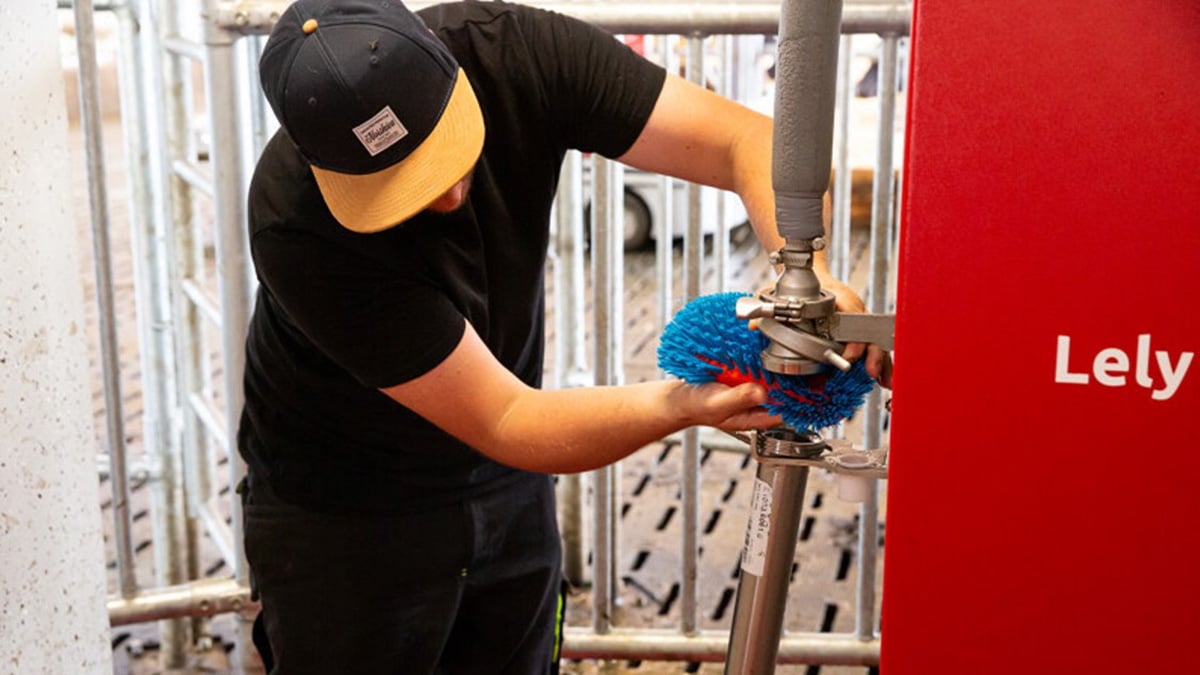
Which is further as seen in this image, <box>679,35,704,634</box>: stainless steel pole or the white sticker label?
<box>679,35,704,634</box>: stainless steel pole

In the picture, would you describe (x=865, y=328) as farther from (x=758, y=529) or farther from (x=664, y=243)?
(x=664, y=243)

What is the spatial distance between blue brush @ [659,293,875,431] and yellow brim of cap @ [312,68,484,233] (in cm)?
36

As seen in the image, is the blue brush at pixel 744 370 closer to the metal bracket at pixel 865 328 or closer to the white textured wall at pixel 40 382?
the metal bracket at pixel 865 328

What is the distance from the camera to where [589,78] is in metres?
1.74

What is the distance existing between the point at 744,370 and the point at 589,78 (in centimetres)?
70

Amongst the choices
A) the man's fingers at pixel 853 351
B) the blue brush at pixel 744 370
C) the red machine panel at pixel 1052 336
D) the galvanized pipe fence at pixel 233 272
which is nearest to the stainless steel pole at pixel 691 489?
the galvanized pipe fence at pixel 233 272

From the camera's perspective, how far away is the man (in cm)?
145

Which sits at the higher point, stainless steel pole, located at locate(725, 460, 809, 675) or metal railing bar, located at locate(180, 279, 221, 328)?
metal railing bar, located at locate(180, 279, 221, 328)

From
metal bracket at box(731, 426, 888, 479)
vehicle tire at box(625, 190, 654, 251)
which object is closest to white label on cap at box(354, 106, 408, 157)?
metal bracket at box(731, 426, 888, 479)

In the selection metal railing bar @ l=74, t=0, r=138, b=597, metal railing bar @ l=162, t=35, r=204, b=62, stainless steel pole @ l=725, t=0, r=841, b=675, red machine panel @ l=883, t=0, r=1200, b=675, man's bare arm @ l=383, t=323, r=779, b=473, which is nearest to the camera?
red machine panel @ l=883, t=0, r=1200, b=675

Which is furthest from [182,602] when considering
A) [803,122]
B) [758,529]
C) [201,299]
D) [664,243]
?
[803,122]

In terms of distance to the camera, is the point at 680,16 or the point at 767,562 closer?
the point at 767,562

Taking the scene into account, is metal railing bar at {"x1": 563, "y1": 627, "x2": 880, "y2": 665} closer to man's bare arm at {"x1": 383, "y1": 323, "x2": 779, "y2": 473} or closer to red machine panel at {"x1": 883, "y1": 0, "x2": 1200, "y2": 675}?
man's bare arm at {"x1": 383, "y1": 323, "x2": 779, "y2": 473}

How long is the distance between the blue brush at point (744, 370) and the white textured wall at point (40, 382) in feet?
3.01
